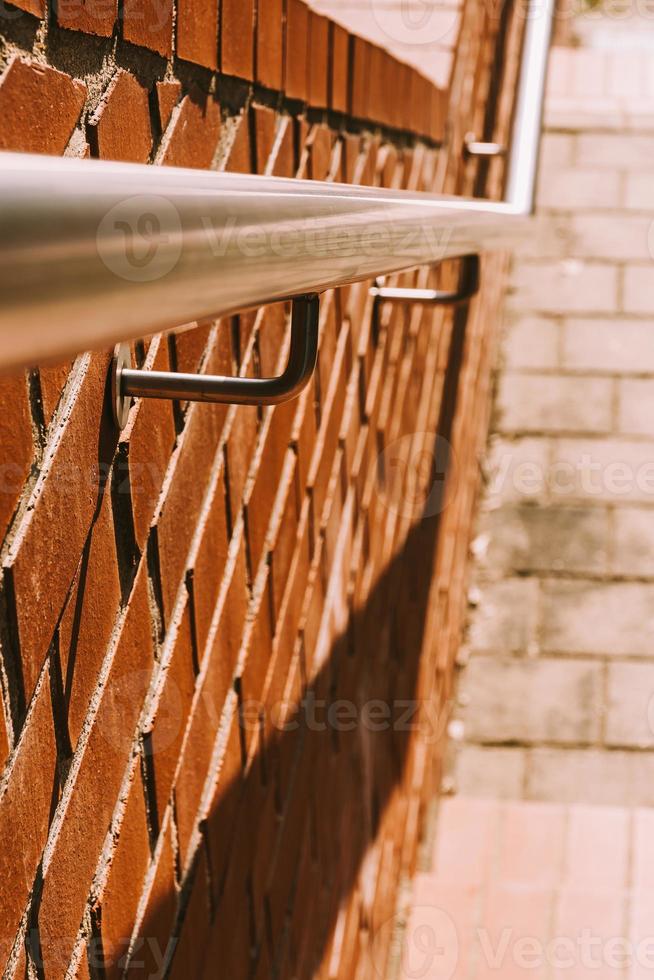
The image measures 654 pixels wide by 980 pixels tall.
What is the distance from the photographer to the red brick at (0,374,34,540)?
0.66 m

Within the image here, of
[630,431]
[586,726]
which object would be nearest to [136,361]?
[586,726]

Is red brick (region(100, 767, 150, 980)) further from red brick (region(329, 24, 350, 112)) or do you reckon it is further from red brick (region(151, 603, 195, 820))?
red brick (region(329, 24, 350, 112))

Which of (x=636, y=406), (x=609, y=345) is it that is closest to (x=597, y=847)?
(x=636, y=406)

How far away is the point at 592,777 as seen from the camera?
324cm

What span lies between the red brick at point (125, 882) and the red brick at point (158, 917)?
0.03 meters

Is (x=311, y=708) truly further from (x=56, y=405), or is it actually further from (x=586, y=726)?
(x=586, y=726)

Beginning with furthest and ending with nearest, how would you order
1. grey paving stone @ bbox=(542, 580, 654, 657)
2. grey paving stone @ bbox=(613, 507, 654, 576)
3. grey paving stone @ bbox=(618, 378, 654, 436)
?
grey paving stone @ bbox=(618, 378, 654, 436) → grey paving stone @ bbox=(613, 507, 654, 576) → grey paving stone @ bbox=(542, 580, 654, 657)

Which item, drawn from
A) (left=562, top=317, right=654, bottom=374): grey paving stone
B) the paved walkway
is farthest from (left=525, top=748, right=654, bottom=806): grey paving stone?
(left=562, top=317, right=654, bottom=374): grey paving stone

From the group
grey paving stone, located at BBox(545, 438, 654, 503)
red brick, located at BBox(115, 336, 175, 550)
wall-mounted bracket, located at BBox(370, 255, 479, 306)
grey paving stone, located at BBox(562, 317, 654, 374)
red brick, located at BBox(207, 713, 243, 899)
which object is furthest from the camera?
grey paving stone, located at BBox(562, 317, 654, 374)

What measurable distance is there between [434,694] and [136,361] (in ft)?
A: 7.57

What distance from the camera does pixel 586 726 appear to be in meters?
3.32

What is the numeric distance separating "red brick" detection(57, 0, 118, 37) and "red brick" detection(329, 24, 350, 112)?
72cm

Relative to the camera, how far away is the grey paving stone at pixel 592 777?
3217 mm

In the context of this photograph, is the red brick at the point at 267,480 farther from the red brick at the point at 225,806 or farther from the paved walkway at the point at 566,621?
the paved walkway at the point at 566,621
